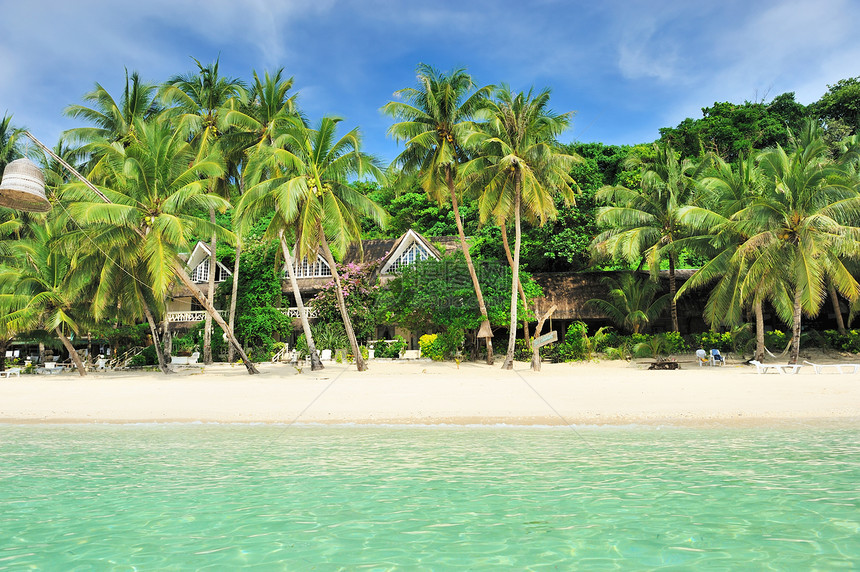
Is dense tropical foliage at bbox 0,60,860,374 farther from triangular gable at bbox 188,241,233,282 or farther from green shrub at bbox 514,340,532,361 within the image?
triangular gable at bbox 188,241,233,282

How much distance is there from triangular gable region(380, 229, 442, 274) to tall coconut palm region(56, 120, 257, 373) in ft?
35.3

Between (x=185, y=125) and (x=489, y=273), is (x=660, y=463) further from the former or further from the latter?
(x=185, y=125)

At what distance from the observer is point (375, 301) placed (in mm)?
26844

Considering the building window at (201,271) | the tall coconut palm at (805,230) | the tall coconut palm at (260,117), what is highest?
the tall coconut palm at (260,117)

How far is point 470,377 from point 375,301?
1036 cm

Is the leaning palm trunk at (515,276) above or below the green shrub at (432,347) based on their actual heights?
above

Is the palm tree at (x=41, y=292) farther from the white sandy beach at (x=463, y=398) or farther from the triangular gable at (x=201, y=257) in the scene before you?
the triangular gable at (x=201, y=257)

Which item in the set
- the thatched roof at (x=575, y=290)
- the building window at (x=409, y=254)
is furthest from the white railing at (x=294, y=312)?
the thatched roof at (x=575, y=290)

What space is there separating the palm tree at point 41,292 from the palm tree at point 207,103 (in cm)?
551

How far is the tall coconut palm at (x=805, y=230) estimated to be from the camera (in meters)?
16.3

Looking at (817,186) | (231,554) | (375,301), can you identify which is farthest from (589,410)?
(375,301)

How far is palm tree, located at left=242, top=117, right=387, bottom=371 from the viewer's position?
58.3 feet

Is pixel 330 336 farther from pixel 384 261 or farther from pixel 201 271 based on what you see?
pixel 201 271

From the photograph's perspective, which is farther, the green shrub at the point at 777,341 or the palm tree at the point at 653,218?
the palm tree at the point at 653,218
